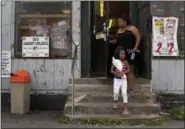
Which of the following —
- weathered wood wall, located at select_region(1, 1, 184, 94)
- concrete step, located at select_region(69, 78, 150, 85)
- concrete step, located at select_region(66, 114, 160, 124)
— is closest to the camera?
concrete step, located at select_region(66, 114, 160, 124)

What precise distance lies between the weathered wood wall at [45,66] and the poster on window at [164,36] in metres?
1.85

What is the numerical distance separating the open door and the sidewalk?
1.60 m

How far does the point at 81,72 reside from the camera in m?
11.1

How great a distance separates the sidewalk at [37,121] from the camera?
29.3ft

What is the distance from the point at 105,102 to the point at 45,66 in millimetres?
2040

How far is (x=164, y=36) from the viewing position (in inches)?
424

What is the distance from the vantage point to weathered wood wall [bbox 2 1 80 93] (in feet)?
36.1

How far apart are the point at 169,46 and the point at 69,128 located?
3506mm

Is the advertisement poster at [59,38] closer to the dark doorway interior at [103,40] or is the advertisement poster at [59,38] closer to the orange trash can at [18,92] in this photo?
the dark doorway interior at [103,40]

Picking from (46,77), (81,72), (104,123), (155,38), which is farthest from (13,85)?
(155,38)

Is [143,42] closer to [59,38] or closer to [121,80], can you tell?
[121,80]

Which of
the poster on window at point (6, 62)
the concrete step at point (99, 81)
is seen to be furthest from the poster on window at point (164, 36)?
the poster on window at point (6, 62)

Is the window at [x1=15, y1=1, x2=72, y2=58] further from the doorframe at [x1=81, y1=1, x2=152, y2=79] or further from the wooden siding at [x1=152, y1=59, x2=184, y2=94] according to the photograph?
the wooden siding at [x1=152, y1=59, x2=184, y2=94]

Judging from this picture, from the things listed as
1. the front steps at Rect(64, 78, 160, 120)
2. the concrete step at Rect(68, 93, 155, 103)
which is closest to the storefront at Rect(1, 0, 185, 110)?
the front steps at Rect(64, 78, 160, 120)
